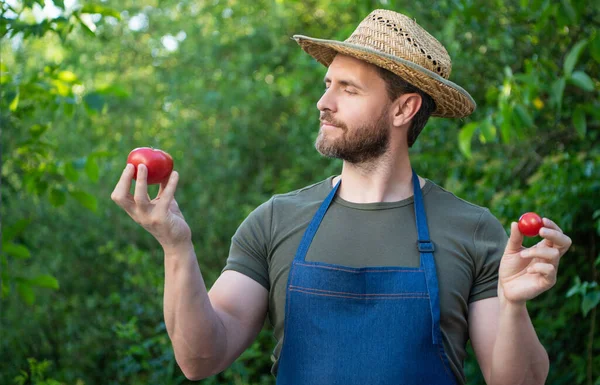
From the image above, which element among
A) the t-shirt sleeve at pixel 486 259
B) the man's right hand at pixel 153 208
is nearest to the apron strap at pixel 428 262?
the t-shirt sleeve at pixel 486 259

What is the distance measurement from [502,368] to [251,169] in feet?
16.3

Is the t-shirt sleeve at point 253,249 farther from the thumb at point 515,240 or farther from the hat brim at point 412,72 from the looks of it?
the thumb at point 515,240

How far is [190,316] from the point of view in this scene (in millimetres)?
1900

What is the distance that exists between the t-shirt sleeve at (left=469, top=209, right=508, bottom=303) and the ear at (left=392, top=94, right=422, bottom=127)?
41 centimetres

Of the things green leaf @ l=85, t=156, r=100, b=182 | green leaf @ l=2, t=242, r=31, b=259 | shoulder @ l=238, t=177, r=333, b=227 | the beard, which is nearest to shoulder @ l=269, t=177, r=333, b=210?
shoulder @ l=238, t=177, r=333, b=227

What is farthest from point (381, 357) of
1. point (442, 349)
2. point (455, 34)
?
point (455, 34)

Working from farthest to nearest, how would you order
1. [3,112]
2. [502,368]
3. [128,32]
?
[128,32]
[3,112]
[502,368]

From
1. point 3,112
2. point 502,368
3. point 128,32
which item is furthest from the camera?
point 128,32

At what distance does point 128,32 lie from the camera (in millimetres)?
8469

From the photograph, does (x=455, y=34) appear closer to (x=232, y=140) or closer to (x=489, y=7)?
(x=489, y=7)

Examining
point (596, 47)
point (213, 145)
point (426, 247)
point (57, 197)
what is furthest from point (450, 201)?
point (213, 145)

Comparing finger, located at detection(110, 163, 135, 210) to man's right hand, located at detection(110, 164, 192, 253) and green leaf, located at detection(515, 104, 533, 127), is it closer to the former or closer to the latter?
man's right hand, located at detection(110, 164, 192, 253)

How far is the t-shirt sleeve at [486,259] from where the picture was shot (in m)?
2.17

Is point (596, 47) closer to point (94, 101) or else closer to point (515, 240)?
point (515, 240)
